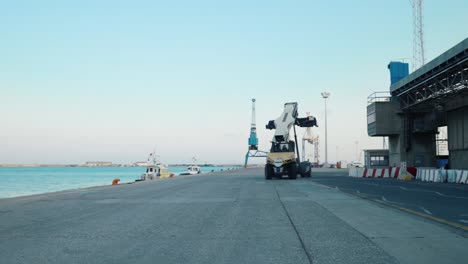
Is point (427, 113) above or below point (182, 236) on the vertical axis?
above

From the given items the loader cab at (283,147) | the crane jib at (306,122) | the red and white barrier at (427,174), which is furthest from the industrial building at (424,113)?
the loader cab at (283,147)

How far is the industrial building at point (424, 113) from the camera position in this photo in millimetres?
32500

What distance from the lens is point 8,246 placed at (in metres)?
8.46

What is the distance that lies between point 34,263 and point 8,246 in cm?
185

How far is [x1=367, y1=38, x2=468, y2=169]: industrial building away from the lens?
107 feet

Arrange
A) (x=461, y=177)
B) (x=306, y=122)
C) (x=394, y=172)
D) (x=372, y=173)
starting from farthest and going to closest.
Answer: (x=372, y=173)
(x=394, y=172)
(x=306, y=122)
(x=461, y=177)

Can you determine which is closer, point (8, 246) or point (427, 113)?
point (8, 246)

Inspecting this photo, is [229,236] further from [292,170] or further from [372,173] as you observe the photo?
[372,173]

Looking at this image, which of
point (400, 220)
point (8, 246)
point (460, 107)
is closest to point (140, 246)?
point (8, 246)

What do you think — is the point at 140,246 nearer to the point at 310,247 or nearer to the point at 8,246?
the point at 8,246

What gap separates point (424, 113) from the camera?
44.8 metres

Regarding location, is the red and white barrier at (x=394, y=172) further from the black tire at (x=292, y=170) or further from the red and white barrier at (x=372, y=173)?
the black tire at (x=292, y=170)

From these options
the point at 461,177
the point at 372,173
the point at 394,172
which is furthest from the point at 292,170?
the point at 461,177

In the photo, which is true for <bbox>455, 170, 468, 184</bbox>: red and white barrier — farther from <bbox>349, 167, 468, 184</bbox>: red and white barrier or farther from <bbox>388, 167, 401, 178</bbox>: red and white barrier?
<bbox>388, 167, 401, 178</bbox>: red and white barrier
